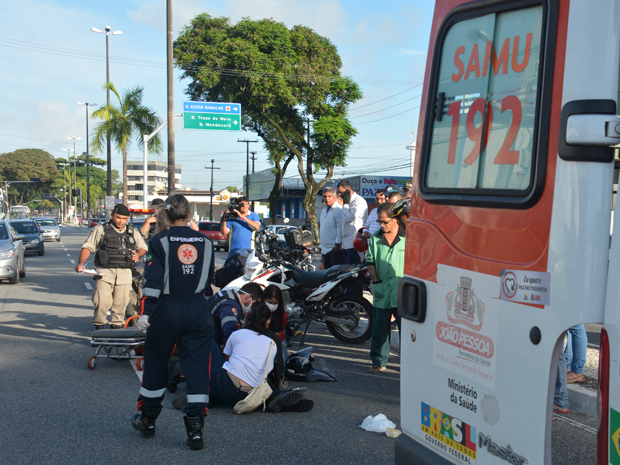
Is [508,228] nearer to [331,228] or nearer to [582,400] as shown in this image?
[582,400]

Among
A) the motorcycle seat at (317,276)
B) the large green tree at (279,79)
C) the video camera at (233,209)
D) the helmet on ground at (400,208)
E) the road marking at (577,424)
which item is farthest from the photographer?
the large green tree at (279,79)

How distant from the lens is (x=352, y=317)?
752 centimetres

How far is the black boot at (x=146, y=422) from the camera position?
14.1ft

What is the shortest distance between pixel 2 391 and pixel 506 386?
5122mm

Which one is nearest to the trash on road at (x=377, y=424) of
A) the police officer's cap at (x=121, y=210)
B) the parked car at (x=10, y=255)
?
the police officer's cap at (x=121, y=210)

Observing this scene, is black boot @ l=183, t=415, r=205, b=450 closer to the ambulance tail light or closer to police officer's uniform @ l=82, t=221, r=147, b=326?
the ambulance tail light

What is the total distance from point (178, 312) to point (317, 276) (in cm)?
377

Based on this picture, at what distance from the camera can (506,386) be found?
2172 mm

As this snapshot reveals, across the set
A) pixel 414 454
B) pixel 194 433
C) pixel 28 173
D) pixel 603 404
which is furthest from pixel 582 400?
pixel 28 173

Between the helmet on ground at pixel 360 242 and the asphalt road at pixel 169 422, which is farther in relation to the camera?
the helmet on ground at pixel 360 242

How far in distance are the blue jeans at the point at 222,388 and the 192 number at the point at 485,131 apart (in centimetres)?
313

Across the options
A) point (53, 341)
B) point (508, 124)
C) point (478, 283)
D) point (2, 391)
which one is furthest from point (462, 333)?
point (53, 341)

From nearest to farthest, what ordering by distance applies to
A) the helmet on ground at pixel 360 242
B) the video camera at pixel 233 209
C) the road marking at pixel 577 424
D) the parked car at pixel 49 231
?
the road marking at pixel 577 424, the helmet on ground at pixel 360 242, the video camera at pixel 233 209, the parked car at pixel 49 231

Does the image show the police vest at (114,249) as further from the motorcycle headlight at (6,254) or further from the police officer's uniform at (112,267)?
the motorcycle headlight at (6,254)
